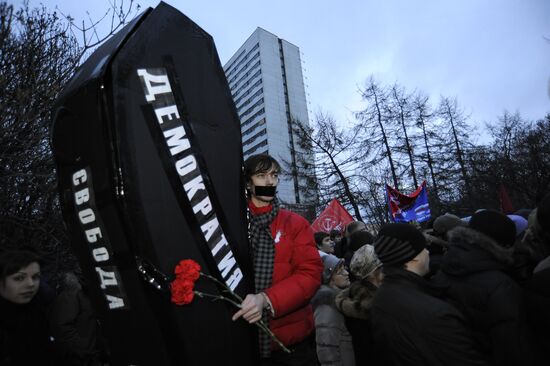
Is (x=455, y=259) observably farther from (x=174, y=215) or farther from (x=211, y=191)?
(x=174, y=215)

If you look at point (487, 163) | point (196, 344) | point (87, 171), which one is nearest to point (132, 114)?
point (87, 171)

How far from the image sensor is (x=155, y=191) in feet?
4.46

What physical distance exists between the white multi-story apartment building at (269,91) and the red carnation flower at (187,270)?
61120mm

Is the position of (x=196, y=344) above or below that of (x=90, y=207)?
below

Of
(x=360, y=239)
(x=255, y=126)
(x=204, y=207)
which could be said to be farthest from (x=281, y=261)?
(x=255, y=126)

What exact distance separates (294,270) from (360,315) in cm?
113

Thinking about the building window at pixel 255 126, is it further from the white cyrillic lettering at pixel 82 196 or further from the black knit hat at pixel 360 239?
the white cyrillic lettering at pixel 82 196

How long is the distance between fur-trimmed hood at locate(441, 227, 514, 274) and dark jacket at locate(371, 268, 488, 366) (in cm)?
38

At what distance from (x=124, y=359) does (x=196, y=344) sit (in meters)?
0.34

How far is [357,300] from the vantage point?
2.79 metres

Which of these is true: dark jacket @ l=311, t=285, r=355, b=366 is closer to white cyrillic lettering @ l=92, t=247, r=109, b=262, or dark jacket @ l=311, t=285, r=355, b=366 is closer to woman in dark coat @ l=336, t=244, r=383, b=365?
woman in dark coat @ l=336, t=244, r=383, b=365

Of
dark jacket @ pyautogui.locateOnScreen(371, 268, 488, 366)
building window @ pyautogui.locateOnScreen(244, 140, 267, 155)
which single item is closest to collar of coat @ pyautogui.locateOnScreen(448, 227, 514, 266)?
dark jacket @ pyautogui.locateOnScreen(371, 268, 488, 366)

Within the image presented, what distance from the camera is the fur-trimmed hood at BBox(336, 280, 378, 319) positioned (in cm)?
274

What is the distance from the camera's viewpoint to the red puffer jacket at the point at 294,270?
1.78 metres
